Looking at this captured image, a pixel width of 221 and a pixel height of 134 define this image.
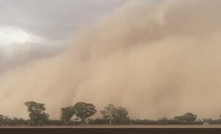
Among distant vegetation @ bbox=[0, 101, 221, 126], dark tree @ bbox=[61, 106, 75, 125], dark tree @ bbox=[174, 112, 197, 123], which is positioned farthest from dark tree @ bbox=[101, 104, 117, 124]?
dark tree @ bbox=[174, 112, 197, 123]

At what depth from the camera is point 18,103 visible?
1163mm

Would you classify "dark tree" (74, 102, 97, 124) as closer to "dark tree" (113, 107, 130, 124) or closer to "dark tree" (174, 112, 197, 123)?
"dark tree" (113, 107, 130, 124)

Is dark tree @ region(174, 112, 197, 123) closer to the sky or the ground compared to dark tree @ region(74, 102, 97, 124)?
closer to the ground

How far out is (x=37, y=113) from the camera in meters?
1.15

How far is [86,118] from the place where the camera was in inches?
46.7

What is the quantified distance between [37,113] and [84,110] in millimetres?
157

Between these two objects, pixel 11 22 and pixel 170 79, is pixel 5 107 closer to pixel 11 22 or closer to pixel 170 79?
pixel 11 22

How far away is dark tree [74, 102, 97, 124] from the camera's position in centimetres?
117

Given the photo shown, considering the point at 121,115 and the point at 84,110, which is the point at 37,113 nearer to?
the point at 84,110

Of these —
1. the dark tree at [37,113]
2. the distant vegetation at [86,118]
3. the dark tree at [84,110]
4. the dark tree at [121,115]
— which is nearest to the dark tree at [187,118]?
the distant vegetation at [86,118]

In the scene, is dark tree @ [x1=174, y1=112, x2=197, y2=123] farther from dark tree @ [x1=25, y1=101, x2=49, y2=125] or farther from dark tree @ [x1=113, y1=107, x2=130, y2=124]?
dark tree @ [x1=25, y1=101, x2=49, y2=125]

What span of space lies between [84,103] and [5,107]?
0.27 meters

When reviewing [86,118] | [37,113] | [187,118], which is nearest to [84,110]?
[86,118]

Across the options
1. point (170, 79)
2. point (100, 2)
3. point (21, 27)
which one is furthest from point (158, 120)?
point (21, 27)
